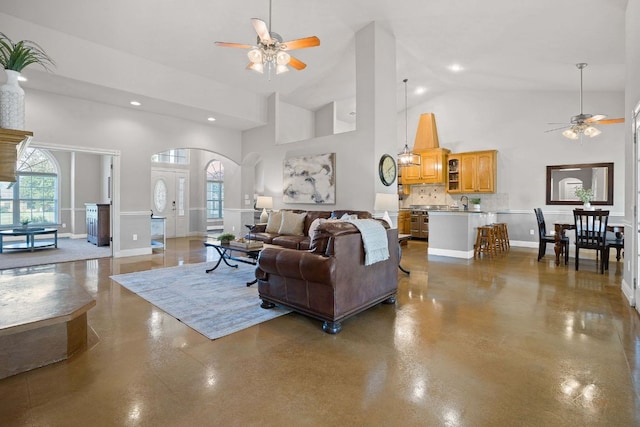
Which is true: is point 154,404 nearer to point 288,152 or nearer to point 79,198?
point 288,152

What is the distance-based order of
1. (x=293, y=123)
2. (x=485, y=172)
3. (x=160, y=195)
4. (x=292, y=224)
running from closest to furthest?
(x=292, y=224)
(x=485, y=172)
(x=293, y=123)
(x=160, y=195)

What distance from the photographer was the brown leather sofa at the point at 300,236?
562 centimetres

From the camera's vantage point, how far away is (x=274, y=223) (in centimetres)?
670

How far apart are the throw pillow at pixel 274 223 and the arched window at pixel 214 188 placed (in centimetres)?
457

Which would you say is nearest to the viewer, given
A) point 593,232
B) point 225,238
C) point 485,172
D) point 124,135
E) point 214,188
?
point 225,238

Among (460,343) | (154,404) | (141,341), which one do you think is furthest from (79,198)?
(460,343)

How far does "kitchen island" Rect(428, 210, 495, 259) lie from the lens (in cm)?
646

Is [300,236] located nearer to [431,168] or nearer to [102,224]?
[431,168]

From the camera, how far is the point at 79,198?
959 centimetres

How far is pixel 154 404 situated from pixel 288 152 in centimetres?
629

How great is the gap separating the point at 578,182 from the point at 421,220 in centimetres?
370

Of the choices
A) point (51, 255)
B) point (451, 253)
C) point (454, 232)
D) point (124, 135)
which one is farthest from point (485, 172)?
point (51, 255)

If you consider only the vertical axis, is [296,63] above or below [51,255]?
above

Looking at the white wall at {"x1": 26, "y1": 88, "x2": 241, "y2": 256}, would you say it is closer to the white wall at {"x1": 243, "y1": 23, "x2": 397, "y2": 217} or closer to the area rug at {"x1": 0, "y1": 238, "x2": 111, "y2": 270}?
the area rug at {"x1": 0, "y1": 238, "x2": 111, "y2": 270}
